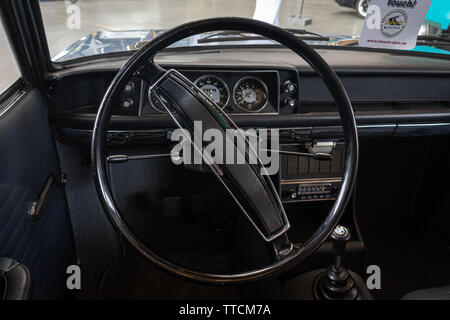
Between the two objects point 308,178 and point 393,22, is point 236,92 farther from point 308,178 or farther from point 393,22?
point 393,22

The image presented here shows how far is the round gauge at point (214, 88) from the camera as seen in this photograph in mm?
1346

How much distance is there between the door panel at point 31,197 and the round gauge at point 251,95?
2.45 ft

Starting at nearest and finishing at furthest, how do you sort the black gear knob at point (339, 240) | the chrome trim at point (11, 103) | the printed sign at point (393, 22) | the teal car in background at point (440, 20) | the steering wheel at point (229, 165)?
the steering wheel at point (229, 165) → the chrome trim at point (11, 103) → the black gear knob at point (339, 240) → the printed sign at point (393, 22) → the teal car in background at point (440, 20)

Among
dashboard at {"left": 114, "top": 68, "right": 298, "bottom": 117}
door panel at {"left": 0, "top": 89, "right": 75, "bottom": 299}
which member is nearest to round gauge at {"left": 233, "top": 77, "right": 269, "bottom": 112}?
dashboard at {"left": 114, "top": 68, "right": 298, "bottom": 117}

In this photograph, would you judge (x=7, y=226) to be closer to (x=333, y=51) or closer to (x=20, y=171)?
(x=20, y=171)

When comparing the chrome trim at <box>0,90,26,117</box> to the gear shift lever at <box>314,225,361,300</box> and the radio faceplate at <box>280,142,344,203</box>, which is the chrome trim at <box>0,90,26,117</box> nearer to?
the radio faceplate at <box>280,142,344,203</box>

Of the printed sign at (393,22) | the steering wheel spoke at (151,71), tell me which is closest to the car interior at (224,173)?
the steering wheel spoke at (151,71)

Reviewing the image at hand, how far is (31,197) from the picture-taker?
3.68ft

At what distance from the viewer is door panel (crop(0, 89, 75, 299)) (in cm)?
99

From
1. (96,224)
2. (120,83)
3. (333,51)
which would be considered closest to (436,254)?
(333,51)

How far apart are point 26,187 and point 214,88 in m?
0.75

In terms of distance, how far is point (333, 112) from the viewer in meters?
1.46

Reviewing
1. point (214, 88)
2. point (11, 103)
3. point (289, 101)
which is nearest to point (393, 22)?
point (289, 101)

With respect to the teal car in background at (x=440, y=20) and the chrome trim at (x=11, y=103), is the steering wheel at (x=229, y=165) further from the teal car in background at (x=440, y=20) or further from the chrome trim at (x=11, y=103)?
the teal car in background at (x=440, y=20)
